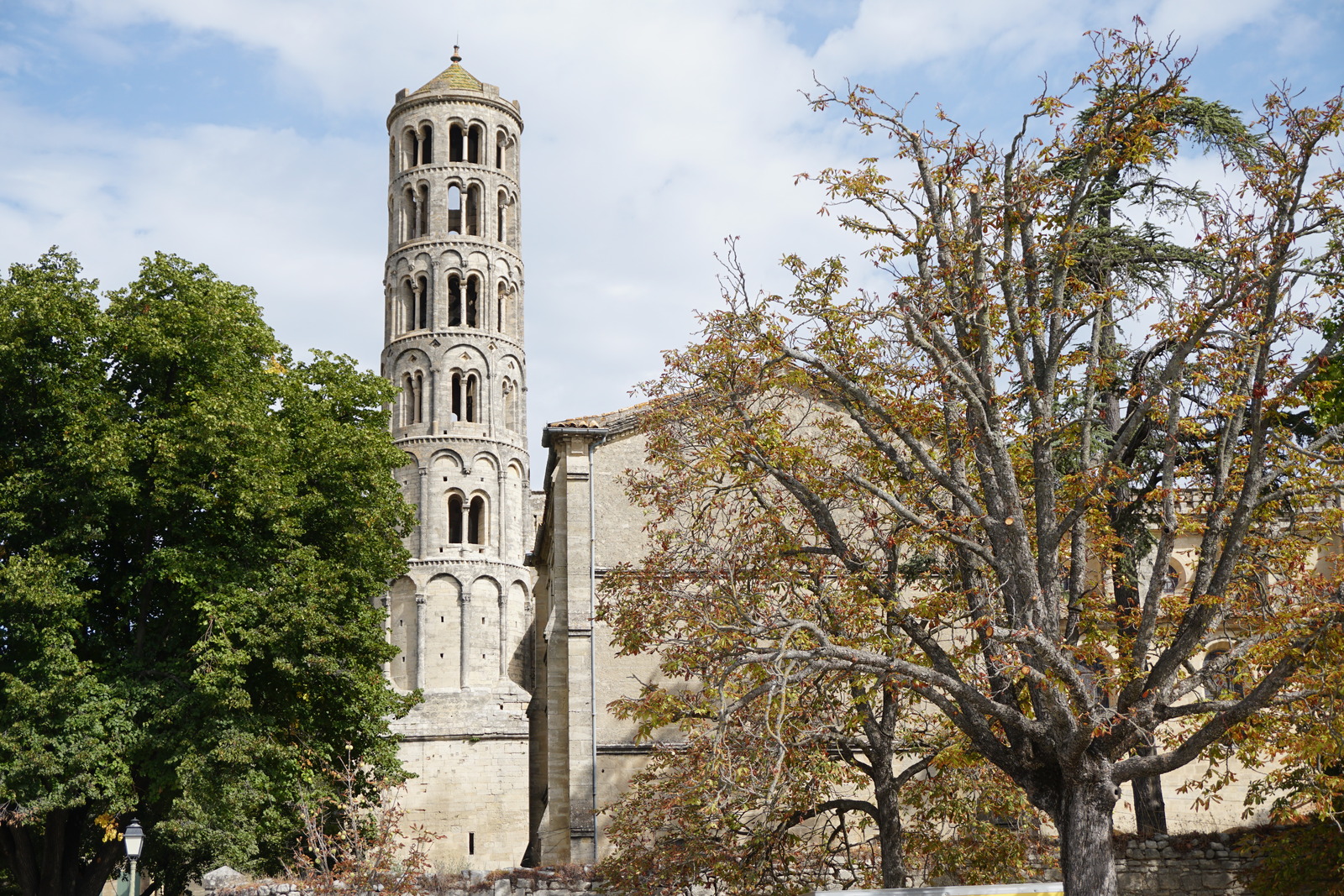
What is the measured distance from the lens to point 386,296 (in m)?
48.8

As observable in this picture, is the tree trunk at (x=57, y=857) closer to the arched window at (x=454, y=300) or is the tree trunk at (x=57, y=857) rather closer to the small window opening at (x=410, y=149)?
the arched window at (x=454, y=300)

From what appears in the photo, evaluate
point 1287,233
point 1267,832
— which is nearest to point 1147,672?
point 1287,233

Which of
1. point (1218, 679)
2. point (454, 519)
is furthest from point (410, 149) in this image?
point (1218, 679)

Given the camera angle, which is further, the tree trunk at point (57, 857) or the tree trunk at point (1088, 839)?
the tree trunk at point (57, 857)

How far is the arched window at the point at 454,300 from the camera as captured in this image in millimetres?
48219

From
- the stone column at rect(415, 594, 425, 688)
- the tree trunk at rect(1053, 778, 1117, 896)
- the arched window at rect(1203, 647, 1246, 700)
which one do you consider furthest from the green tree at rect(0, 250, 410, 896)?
the stone column at rect(415, 594, 425, 688)

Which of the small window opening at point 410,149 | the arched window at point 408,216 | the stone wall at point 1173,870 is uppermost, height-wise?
the small window opening at point 410,149

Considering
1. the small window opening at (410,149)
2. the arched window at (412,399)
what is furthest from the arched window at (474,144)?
the arched window at (412,399)

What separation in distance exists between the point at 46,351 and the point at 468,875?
11415mm

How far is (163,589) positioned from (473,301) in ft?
87.0

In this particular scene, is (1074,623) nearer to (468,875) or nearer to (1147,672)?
(1147,672)

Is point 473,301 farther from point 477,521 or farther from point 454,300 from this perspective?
point 477,521

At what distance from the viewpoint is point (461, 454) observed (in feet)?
152

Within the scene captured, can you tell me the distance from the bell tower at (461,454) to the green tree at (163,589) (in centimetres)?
1806
